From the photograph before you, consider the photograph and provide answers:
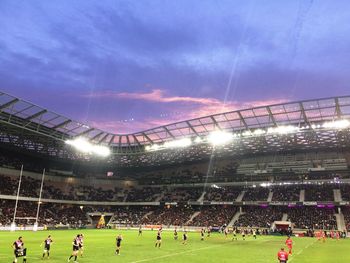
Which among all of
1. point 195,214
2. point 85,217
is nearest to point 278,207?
point 195,214

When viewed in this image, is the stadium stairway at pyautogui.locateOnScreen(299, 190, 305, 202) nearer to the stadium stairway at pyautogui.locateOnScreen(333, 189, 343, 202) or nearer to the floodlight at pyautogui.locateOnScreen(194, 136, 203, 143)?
the stadium stairway at pyautogui.locateOnScreen(333, 189, 343, 202)

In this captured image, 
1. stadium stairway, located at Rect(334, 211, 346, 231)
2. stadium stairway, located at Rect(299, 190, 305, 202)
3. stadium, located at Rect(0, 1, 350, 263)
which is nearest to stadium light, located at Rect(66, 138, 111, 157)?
stadium, located at Rect(0, 1, 350, 263)

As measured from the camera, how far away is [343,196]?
6956cm

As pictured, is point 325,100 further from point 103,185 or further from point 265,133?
point 103,185

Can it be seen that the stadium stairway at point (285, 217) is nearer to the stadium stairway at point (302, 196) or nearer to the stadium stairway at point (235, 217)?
the stadium stairway at point (302, 196)

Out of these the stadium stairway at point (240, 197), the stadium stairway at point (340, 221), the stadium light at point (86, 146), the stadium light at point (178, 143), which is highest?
the stadium light at point (178, 143)

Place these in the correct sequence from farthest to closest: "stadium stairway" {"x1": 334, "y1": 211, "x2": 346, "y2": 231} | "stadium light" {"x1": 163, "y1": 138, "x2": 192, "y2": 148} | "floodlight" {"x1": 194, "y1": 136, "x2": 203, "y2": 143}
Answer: "stadium light" {"x1": 163, "y1": 138, "x2": 192, "y2": 148} < "floodlight" {"x1": 194, "y1": 136, "x2": 203, "y2": 143} < "stadium stairway" {"x1": 334, "y1": 211, "x2": 346, "y2": 231}

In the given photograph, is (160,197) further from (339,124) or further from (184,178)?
(339,124)

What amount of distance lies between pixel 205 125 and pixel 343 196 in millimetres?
31124

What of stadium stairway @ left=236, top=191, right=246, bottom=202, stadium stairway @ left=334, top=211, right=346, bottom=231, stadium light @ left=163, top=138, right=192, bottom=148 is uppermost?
stadium light @ left=163, top=138, right=192, bottom=148

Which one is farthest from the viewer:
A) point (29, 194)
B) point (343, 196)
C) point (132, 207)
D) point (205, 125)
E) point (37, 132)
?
point (132, 207)

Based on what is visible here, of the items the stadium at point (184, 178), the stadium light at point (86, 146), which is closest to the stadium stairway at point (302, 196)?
the stadium at point (184, 178)

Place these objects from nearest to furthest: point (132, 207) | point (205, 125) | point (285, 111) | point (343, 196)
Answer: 1. point (285, 111)
2. point (205, 125)
3. point (343, 196)
4. point (132, 207)

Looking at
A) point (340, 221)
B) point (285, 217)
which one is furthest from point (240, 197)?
point (340, 221)
